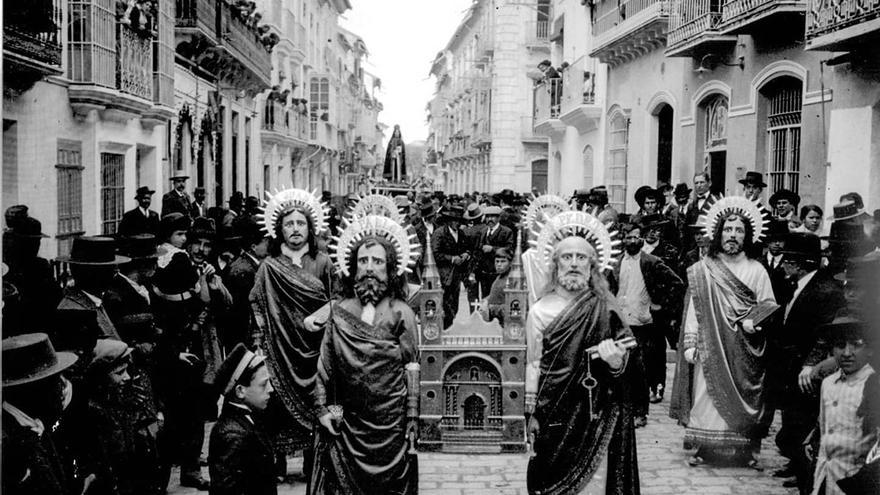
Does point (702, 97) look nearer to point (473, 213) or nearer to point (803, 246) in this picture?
point (473, 213)

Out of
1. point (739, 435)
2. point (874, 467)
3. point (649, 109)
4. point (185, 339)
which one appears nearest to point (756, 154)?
point (649, 109)

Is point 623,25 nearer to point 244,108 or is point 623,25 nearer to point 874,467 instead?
point 244,108

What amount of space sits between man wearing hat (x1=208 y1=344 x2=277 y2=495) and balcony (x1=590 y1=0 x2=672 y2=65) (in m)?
14.3

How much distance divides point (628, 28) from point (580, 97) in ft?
16.3

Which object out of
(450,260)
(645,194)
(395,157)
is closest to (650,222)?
(645,194)

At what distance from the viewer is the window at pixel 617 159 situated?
68.4 feet

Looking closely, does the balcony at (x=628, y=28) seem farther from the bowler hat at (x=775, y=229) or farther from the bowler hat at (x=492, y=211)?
the bowler hat at (x=775, y=229)

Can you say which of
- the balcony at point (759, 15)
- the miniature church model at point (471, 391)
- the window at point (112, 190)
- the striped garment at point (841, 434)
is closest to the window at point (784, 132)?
the balcony at point (759, 15)

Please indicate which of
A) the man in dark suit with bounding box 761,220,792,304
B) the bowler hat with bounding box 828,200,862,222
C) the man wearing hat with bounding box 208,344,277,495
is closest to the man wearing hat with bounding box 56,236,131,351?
the man wearing hat with bounding box 208,344,277,495

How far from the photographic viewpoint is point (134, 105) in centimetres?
1397

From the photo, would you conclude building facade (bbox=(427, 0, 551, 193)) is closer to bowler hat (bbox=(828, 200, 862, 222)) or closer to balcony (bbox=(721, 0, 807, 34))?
balcony (bbox=(721, 0, 807, 34))

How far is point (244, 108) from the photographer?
26.1m

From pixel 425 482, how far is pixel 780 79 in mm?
9386

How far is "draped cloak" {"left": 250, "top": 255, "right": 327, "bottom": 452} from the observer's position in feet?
22.8
